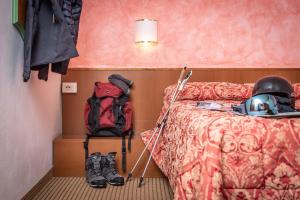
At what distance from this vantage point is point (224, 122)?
1.35m

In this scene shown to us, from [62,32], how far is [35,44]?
7.3 inches

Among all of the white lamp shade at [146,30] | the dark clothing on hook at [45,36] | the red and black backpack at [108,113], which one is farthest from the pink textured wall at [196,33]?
the dark clothing on hook at [45,36]

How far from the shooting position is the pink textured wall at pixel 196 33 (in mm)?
3125

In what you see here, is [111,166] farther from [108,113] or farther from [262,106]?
[262,106]

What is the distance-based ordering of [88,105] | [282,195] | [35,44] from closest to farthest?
[282,195], [35,44], [88,105]

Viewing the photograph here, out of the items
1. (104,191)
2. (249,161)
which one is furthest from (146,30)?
(249,161)

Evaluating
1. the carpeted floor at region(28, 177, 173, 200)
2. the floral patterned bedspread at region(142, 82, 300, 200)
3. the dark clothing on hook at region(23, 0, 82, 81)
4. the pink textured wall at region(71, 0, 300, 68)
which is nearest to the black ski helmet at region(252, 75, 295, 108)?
the floral patterned bedspread at region(142, 82, 300, 200)

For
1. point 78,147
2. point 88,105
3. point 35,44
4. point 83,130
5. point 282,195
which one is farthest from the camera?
point 83,130

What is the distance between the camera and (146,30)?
2928mm

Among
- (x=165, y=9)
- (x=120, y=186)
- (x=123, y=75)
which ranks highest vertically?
(x=165, y=9)

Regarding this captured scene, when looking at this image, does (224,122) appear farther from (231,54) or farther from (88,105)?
(231,54)

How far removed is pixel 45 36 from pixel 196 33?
1696 mm

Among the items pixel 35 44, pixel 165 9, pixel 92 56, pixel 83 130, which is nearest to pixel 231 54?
pixel 165 9

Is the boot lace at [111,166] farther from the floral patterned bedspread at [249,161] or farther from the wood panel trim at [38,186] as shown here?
the floral patterned bedspread at [249,161]
